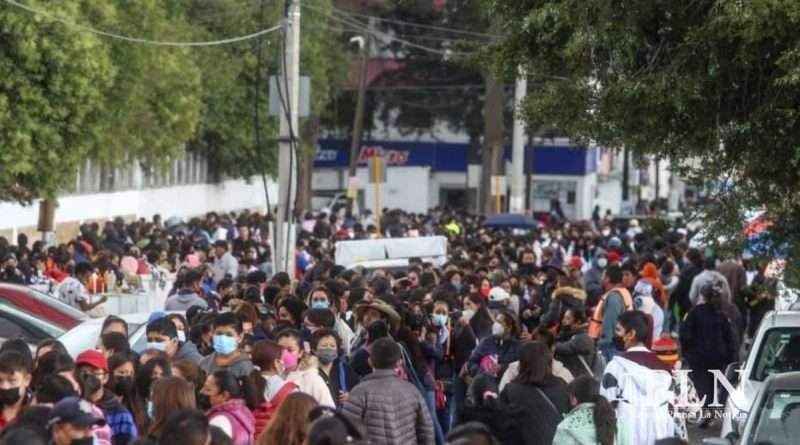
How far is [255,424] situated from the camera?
9.88 m

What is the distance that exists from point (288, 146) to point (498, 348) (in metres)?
13.7

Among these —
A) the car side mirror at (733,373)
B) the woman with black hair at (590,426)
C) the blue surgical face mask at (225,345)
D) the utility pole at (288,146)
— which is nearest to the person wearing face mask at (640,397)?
the woman with black hair at (590,426)

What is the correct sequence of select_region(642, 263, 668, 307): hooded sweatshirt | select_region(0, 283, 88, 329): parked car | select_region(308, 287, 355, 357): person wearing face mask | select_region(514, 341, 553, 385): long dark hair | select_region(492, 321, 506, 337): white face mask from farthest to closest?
select_region(642, 263, 668, 307): hooded sweatshirt < select_region(0, 283, 88, 329): parked car < select_region(308, 287, 355, 357): person wearing face mask < select_region(492, 321, 506, 337): white face mask < select_region(514, 341, 553, 385): long dark hair

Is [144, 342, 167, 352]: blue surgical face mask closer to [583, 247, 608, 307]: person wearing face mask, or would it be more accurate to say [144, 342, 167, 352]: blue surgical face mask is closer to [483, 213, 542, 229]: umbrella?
[583, 247, 608, 307]: person wearing face mask

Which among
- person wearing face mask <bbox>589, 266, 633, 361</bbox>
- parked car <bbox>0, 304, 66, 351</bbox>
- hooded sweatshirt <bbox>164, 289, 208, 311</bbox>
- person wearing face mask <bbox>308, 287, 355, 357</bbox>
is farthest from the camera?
hooded sweatshirt <bbox>164, 289, 208, 311</bbox>

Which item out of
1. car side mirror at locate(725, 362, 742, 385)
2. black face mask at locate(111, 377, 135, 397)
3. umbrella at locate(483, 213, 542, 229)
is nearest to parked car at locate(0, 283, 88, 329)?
car side mirror at locate(725, 362, 742, 385)

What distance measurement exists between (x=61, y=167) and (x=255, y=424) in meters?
23.3

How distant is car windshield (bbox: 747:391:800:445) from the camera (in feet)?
34.5

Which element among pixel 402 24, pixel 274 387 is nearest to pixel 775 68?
pixel 274 387

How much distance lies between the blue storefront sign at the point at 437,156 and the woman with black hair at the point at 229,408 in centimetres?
6507

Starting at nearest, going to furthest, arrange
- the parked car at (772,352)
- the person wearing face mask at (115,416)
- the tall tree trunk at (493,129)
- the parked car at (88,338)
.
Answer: the person wearing face mask at (115,416)
the parked car at (772,352)
the parked car at (88,338)
the tall tree trunk at (493,129)

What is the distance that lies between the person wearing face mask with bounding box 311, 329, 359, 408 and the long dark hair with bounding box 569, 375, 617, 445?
2.21 m

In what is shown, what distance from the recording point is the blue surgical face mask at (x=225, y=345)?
A: 12.0 meters

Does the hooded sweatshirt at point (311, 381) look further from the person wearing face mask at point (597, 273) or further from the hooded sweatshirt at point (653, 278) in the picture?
the hooded sweatshirt at point (653, 278)
